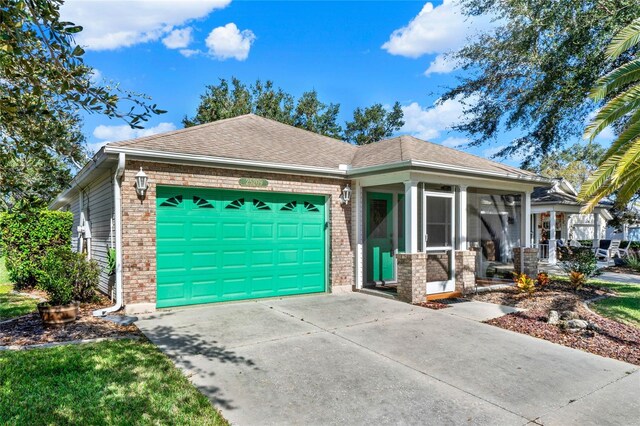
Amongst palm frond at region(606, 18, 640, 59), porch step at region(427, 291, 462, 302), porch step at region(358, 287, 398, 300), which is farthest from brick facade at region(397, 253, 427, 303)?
palm frond at region(606, 18, 640, 59)

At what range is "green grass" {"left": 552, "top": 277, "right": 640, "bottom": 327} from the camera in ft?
Answer: 24.2

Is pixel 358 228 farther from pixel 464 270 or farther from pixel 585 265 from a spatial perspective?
pixel 585 265

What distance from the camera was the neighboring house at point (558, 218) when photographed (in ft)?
59.0

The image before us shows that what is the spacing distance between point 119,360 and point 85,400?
1080 millimetres

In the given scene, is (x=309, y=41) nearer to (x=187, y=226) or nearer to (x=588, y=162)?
(x=187, y=226)

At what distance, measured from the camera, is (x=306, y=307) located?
315 inches

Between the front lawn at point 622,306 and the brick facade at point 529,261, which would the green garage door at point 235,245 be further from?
the front lawn at point 622,306

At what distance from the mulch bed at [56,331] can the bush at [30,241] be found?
459 cm

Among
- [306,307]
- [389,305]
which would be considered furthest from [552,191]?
[306,307]

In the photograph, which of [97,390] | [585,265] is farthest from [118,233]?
[585,265]

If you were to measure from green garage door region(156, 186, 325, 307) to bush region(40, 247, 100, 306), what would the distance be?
1.52 metres

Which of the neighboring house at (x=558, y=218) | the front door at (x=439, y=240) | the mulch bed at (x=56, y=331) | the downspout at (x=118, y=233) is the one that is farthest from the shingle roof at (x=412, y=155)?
the mulch bed at (x=56, y=331)

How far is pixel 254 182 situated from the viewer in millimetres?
8578

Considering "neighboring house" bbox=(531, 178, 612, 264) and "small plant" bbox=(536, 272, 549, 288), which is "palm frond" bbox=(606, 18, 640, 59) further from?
"neighboring house" bbox=(531, 178, 612, 264)
